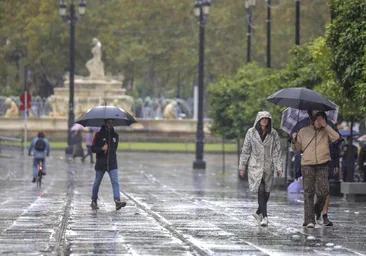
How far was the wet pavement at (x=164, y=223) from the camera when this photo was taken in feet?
51.0

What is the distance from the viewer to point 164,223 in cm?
1936

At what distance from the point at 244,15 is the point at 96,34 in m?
11.9

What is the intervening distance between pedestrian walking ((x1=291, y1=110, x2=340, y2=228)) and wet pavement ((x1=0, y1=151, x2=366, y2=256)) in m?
0.46

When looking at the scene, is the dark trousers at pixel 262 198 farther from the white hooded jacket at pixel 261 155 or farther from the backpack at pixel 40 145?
the backpack at pixel 40 145

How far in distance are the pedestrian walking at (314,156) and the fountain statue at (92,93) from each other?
61433 millimetres

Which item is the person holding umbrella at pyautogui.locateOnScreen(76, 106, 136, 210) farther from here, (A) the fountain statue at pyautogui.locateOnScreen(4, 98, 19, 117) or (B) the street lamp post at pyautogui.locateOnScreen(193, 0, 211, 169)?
(A) the fountain statue at pyautogui.locateOnScreen(4, 98, 19, 117)

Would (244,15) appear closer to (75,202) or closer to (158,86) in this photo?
(158,86)

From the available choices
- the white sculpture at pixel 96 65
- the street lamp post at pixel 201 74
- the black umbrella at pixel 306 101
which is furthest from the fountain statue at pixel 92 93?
the black umbrella at pixel 306 101

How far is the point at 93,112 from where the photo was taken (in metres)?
23.7

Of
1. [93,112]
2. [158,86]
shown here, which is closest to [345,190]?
[93,112]

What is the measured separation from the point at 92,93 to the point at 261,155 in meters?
63.7

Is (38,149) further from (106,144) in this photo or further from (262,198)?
(262,198)

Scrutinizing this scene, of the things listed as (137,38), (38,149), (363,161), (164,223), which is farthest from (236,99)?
(137,38)

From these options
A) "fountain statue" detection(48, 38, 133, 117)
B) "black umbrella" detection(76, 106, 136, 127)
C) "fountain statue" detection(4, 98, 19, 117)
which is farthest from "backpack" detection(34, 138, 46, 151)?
"fountain statue" detection(4, 98, 19, 117)
